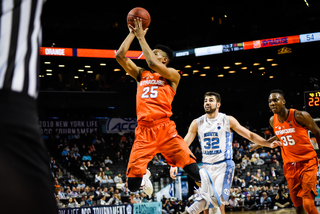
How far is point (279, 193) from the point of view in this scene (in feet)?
56.6

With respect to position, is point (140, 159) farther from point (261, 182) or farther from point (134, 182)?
point (261, 182)

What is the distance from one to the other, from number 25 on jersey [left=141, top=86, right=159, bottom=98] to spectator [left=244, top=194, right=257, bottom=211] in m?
13.2

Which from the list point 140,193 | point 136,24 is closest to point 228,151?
point 136,24

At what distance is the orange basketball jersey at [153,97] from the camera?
5.17m

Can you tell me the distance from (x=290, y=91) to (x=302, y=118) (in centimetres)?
2255

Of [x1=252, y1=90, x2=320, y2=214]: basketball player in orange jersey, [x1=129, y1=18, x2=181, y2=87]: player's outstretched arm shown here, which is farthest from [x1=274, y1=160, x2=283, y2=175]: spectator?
[x1=129, y1=18, x2=181, y2=87]: player's outstretched arm

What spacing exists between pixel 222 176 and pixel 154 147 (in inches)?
60.4

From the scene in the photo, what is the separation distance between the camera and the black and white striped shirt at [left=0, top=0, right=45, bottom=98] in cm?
120

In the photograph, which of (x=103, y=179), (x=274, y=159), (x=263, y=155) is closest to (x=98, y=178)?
(x=103, y=179)

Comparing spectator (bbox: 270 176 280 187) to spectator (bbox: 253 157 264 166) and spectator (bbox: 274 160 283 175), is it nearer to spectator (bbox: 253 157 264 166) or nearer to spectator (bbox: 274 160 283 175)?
spectator (bbox: 274 160 283 175)

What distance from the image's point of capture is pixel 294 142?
6.27 m

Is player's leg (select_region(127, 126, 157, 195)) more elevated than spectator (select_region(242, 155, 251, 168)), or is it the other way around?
player's leg (select_region(127, 126, 157, 195))

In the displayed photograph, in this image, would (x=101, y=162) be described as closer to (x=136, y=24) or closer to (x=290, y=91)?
(x=290, y=91)

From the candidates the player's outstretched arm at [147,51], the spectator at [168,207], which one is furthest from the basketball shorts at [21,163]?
the spectator at [168,207]
